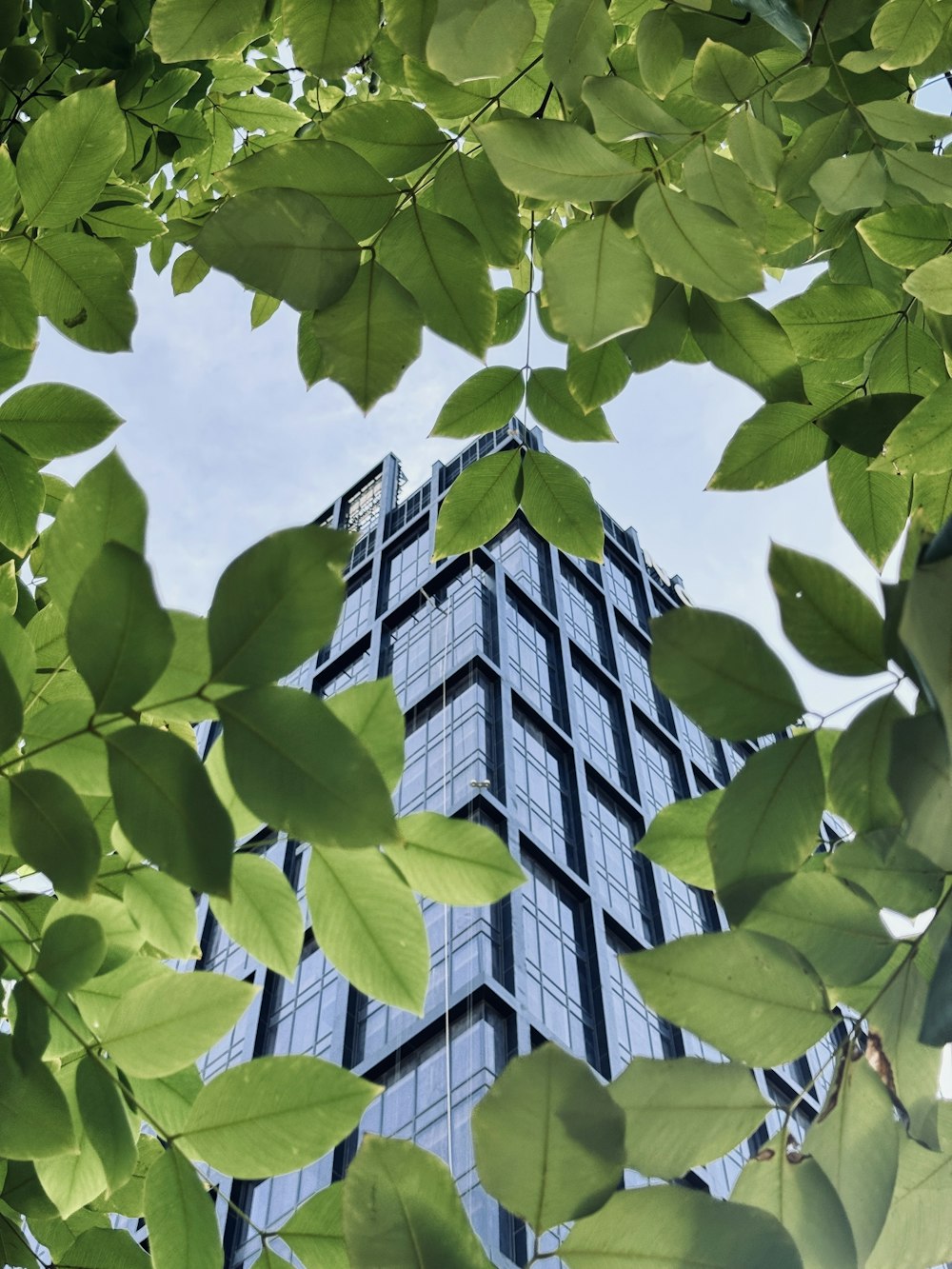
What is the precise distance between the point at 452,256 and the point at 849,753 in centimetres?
40

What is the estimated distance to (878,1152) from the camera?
449 mm

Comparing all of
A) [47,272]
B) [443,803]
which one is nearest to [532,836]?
[443,803]

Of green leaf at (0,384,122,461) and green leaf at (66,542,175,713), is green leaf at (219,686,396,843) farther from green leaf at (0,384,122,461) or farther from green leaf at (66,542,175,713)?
green leaf at (0,384,122,461)

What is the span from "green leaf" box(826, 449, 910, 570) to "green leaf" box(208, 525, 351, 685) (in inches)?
20.2

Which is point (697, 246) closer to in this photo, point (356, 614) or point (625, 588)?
point (356, 614)

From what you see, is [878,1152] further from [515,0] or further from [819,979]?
[515,0]

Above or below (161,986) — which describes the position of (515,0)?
above

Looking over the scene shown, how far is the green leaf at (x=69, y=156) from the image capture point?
798 mm

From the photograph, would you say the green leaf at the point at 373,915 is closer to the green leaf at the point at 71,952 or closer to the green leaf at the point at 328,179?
the green leaf at the point at 71,952

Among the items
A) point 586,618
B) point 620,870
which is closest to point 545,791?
point 620,870

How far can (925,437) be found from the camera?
75 centimetres

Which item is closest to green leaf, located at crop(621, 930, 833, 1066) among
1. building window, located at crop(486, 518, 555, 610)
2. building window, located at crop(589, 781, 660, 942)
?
building window, located at crop(589, 781, 660, 942)

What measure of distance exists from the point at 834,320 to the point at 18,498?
0.64 m

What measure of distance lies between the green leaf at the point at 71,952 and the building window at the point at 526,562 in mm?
17341
